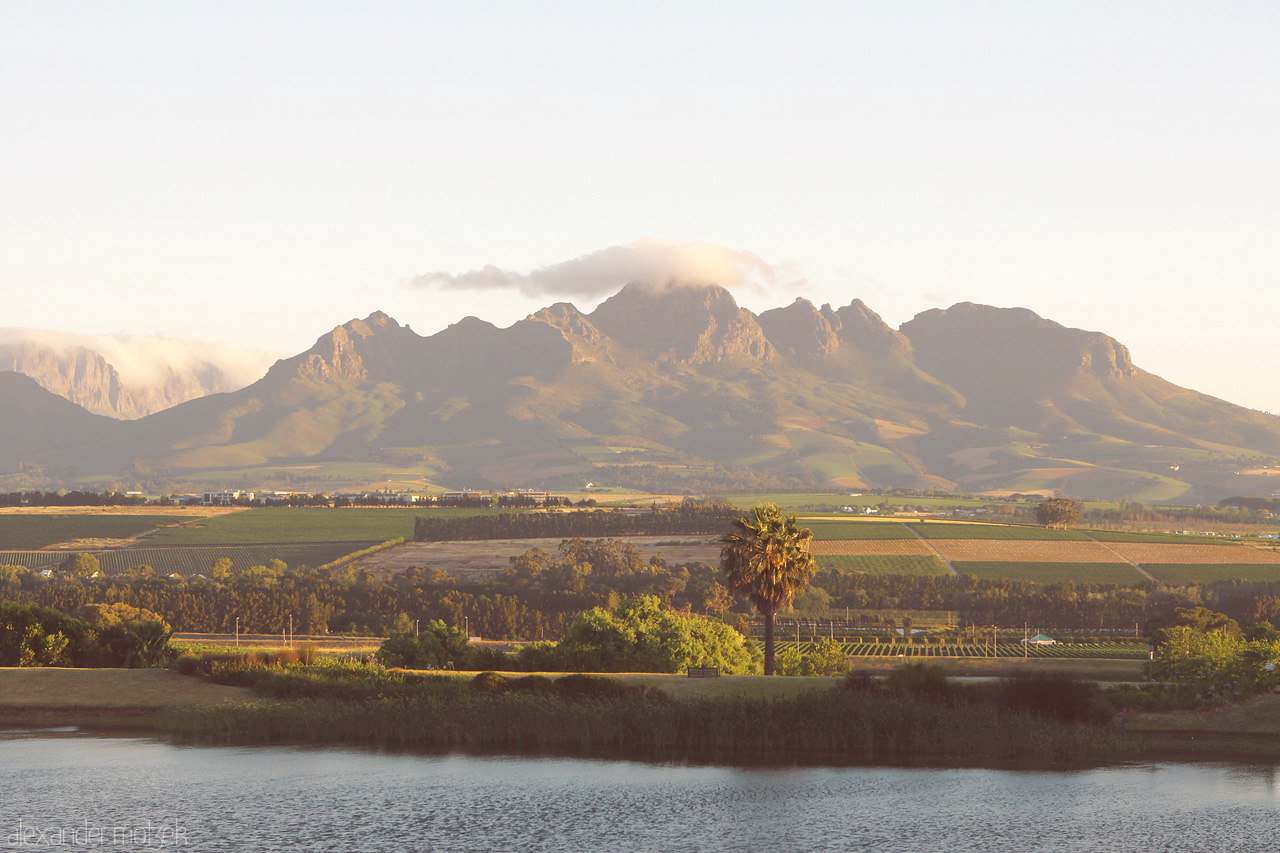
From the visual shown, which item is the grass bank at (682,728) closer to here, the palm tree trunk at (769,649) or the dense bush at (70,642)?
the dense bush at (70,642)

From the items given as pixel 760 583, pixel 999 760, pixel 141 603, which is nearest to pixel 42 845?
pixel 999 760

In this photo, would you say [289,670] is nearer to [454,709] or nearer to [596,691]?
[454,709]

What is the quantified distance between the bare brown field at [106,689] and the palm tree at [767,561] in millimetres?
36245

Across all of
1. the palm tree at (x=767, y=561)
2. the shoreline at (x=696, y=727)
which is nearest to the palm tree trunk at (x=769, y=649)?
the palm tree at (x=767, y=561)

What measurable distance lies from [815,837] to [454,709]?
1121 inches

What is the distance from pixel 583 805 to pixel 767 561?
4160cm

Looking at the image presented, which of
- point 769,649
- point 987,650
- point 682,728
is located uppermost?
point 769,649

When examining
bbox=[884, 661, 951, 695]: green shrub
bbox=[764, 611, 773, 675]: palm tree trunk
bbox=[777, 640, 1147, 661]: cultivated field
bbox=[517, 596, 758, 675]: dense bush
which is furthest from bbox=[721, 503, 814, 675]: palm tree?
bbox=[777, 640, 1147, 661]: cultivated field

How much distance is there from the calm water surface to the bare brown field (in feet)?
35.3

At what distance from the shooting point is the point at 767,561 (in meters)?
92.9

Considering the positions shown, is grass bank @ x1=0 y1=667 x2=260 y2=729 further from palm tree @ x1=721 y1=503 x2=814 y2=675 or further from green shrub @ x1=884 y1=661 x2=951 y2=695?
green shrub @ x1=884 y1=661 x2=951 y2=695

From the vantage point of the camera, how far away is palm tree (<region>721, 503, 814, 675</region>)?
93000mm

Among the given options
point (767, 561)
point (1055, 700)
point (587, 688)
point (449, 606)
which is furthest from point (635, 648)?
point (449, 606)

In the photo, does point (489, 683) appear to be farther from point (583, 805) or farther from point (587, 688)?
point (583, 805)
